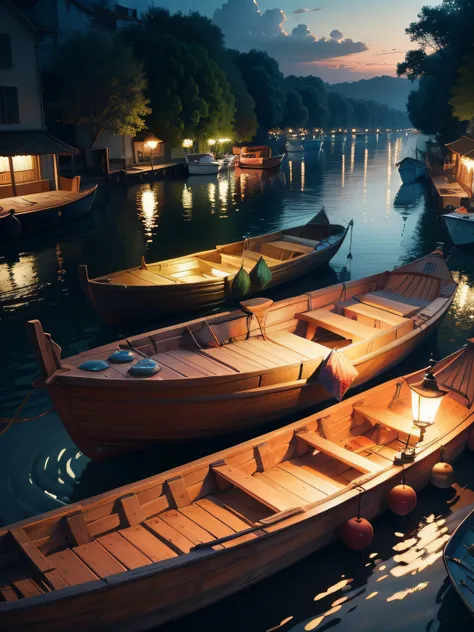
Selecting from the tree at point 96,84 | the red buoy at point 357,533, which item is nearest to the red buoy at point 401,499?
the red buoy at point 357,533

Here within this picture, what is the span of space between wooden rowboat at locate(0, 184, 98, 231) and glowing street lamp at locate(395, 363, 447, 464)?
26238 millimetres

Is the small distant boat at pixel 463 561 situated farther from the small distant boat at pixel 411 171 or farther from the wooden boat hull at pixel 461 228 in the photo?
the small distant boat at pixel 411 171

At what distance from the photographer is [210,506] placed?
9.30m

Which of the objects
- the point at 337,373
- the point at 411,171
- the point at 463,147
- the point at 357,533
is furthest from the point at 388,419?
the point at 411,171

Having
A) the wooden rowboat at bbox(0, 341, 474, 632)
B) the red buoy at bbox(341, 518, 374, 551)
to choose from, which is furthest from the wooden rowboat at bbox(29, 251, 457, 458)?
the red buoy at bbox(341, 518, 374, 551)

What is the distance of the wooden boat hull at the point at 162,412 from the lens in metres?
10.8

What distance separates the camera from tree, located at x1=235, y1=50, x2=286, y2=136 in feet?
310

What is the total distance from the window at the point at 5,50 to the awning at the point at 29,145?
4071 millimetres

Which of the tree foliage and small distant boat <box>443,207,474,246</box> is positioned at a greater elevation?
the tree foliage

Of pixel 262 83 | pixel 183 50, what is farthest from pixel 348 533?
pixel 262 83

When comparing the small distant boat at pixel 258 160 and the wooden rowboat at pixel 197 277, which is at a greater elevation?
the small distant boat at pixel 258 160

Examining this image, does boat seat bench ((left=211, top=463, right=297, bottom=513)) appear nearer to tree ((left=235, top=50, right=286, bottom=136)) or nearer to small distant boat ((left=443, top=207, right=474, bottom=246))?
small distant boat ((left=443, top=207, right=474, bottom=246))

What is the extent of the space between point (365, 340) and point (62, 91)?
44.9 m

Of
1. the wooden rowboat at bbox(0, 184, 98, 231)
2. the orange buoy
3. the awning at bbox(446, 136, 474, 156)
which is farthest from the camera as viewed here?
the awning at bbox(446, 136, 474, 156)
